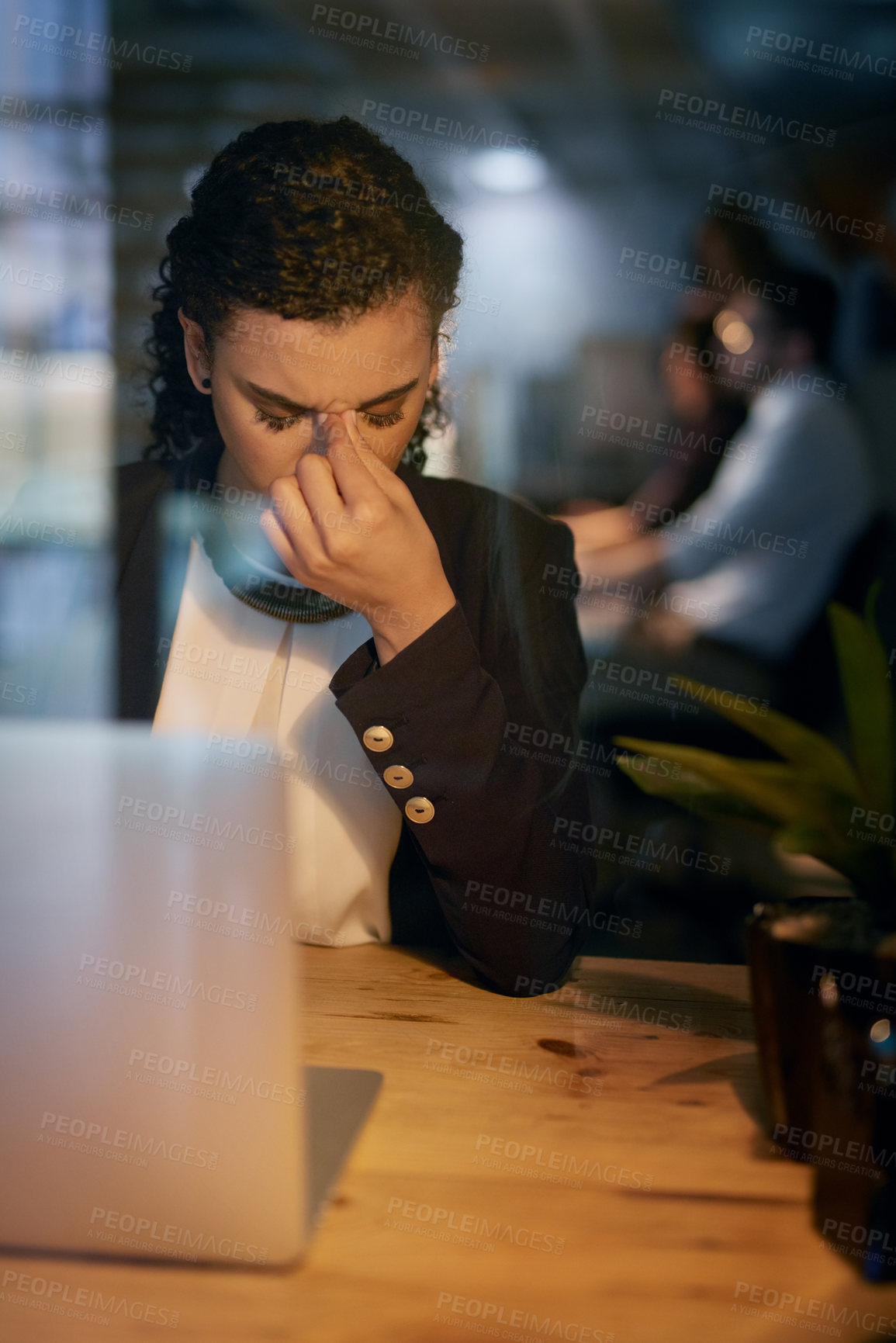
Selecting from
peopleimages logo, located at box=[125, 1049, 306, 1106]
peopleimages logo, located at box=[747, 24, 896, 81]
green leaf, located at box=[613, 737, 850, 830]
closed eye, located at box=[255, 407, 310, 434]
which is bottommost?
peopleimages logo, located at box=[125, 1049, 306, 1106]

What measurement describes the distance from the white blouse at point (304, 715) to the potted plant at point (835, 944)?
40 cm

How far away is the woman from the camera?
815mm

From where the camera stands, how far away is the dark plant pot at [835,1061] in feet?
1.62

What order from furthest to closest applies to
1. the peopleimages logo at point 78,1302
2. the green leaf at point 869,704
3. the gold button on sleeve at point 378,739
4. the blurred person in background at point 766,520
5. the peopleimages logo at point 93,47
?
1. the blurred person in background at point 766,520
2. the peopleimages logo at point 93,47
3. the gold button on sleeve at point 378,739
4. the green leaf at point 869,704
5. the peopleimages logo at point 78,1302

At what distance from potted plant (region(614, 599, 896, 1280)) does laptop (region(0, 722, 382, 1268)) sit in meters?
0.26

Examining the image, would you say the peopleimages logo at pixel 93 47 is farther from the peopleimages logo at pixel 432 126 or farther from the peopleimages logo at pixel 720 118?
the peopleimages logo at pixel 720 118

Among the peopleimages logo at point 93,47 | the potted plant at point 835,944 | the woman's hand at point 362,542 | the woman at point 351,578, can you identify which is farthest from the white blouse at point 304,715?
the peopleimages logo at point 93,47

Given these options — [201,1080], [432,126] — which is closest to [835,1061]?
[201,1080]

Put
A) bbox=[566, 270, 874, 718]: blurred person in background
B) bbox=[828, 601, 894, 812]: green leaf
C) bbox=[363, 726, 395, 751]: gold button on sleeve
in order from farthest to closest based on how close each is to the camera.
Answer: bbox=[566, 270, 874, 718]: blurred person in background
bbox=[363, 726, 395, 751]: gold button on sleeve
bbox=[828, 601, 894, 812]: green leaf

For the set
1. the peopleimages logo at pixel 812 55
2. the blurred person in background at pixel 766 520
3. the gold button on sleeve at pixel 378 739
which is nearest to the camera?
the gold button on sleeve at pixel 378 739

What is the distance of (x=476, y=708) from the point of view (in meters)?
0.82

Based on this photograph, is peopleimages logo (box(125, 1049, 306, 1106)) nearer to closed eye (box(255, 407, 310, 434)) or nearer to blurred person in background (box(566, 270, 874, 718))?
closed eye (box(255, 407, 310, 434))

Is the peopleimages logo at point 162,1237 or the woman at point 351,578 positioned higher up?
the woman at point 351,578

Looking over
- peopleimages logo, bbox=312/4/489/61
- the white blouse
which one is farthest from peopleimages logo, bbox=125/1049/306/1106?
peopleimages logo, bbox=312/4/489/61
